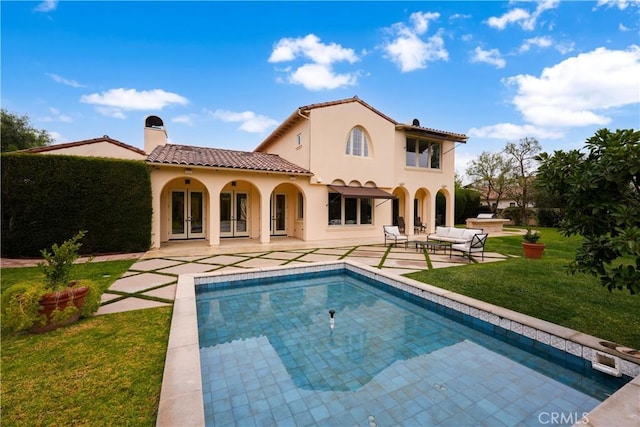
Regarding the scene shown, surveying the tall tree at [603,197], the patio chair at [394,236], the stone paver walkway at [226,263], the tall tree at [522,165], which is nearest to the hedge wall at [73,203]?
the stone paver walkway at [226,263]

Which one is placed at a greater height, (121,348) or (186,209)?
(186,209)

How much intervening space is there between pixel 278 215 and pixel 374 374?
19.9 metres

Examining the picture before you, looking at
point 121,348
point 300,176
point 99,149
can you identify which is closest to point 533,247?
point 300,176

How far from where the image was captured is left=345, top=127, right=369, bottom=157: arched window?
22.5 meters

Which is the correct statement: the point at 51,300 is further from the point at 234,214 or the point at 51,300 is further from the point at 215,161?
the point at 234,214

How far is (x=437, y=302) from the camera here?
8164 millimetres

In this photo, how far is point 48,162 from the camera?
14.1 metres

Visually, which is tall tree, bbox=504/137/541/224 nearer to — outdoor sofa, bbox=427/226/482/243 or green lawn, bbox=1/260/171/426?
outdoor sofa, bbox=427/226/482/243

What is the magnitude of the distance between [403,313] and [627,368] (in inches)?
174

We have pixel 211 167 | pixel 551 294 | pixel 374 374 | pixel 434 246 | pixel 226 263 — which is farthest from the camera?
pixel 211 167

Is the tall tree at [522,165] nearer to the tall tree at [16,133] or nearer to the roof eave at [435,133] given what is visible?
the roof eave at [435,133]

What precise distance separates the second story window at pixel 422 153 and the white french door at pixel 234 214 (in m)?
15.4

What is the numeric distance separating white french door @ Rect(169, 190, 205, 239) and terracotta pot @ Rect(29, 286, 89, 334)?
15.3 metres

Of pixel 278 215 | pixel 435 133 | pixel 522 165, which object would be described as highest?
pixel 435 133
